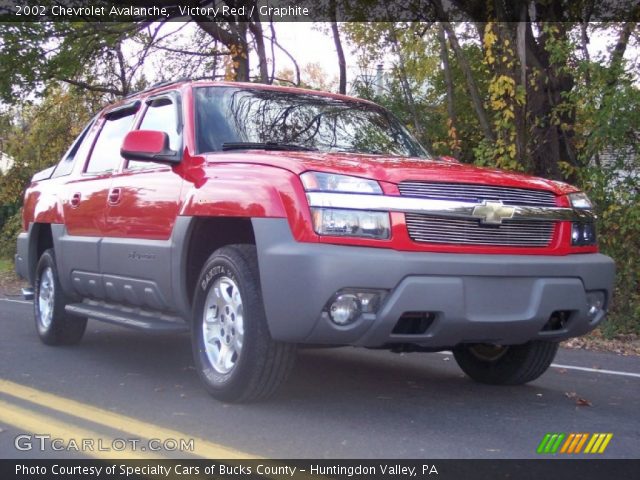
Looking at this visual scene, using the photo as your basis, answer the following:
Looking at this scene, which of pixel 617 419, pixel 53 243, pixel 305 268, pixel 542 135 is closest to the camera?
pixel 305 268

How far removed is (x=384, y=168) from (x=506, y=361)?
72.5 inches

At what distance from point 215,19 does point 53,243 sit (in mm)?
8401

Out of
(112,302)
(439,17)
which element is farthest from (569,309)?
(439,17)

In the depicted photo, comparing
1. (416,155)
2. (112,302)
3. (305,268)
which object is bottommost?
(112,302)

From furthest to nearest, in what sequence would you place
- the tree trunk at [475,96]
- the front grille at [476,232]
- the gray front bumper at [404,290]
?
the tree trunk at [475,96], the front grille at [476,232], the gray front bumper at [404,290]

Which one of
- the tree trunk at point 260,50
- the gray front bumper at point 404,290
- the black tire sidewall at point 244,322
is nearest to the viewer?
the gray front bumper at point 404,290

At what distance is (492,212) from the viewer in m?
4.76

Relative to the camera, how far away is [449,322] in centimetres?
452

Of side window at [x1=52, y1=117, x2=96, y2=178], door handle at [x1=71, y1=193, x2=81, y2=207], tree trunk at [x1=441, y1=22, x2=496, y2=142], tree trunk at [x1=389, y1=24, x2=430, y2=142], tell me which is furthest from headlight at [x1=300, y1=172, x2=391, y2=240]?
tree trunk at [x1=389, y1=24, x2=430, y2=142]

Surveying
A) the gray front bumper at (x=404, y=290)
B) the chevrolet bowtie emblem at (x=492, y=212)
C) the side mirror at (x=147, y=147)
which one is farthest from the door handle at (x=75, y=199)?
the chevrolet bowtie emblem at (x=492, y=212)

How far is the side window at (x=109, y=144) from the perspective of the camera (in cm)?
690

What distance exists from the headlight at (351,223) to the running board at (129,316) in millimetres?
1494

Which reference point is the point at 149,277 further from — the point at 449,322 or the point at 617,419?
the point at 617,419
